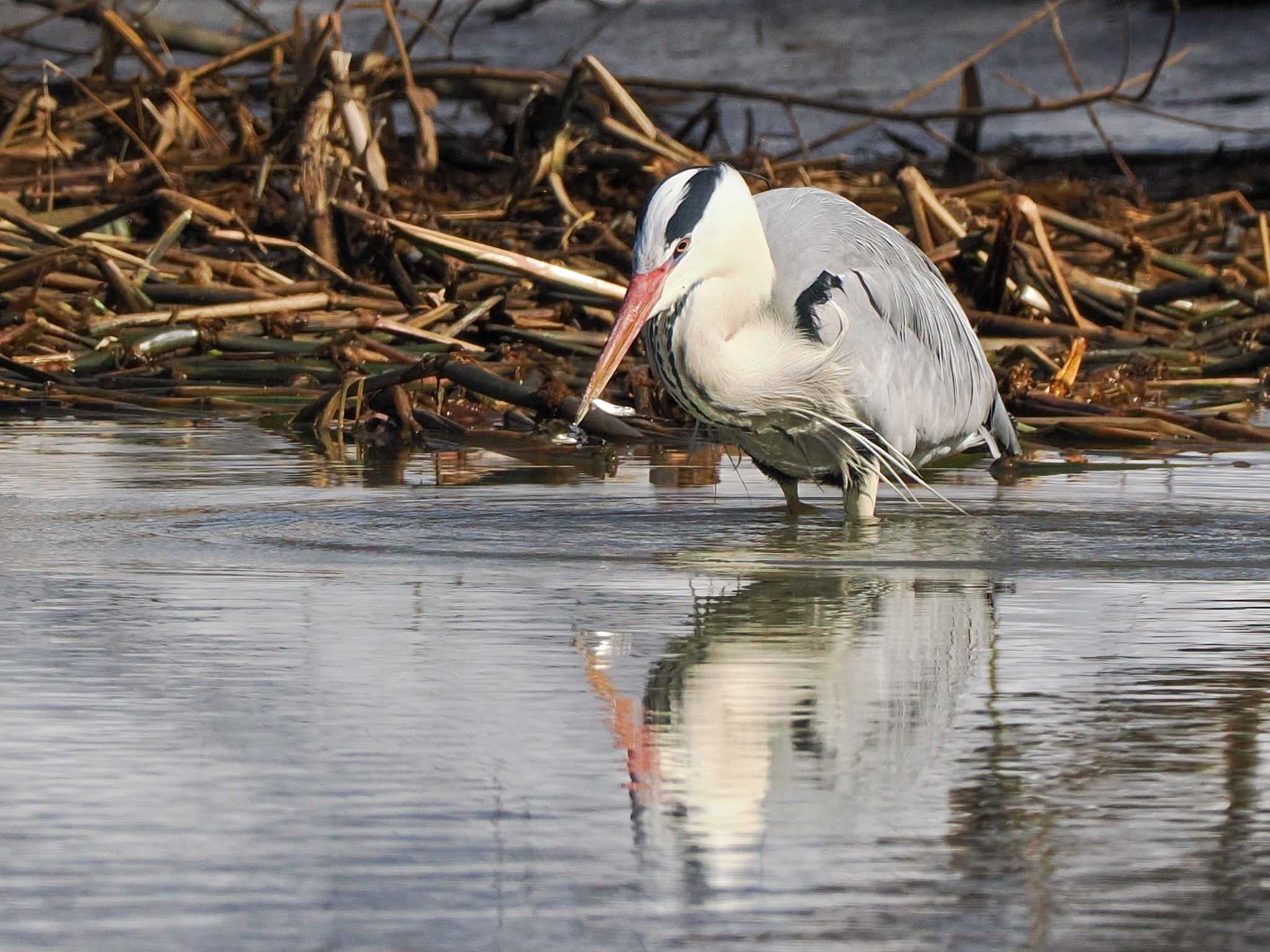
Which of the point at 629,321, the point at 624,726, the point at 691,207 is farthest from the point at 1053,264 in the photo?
the point at 624,726

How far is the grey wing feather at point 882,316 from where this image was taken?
227 inches

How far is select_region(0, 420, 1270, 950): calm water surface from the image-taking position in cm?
261

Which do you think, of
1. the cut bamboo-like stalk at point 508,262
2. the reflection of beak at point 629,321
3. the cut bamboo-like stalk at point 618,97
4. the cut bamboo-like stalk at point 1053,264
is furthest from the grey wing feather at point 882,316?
the cut bamboo-like stalk at point 618,97

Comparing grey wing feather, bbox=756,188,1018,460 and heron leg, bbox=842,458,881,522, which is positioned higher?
grey wing feather, bbox=756,188,1018,460

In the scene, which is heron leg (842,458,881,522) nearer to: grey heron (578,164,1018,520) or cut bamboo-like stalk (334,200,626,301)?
grey heron (578,164,1018,520)

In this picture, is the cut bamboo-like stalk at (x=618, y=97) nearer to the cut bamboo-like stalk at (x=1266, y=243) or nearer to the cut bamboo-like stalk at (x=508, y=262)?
the cut bamboo-like stalk at (x=508, y=262)

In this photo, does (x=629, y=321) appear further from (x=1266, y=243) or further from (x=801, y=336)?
(x=1266, y=243)

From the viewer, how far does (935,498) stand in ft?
21.4

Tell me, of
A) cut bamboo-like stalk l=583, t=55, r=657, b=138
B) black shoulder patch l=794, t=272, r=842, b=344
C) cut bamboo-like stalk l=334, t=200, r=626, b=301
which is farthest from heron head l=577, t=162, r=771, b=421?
cut bamboo-like stalk l=583, t=55, r=657, b=138

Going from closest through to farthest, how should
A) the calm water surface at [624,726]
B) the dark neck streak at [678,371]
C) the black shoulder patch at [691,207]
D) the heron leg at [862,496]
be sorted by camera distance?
the calm water surface at [624,726] → the black shoulder patch at [691,207] → the dark neck streak at [678,371] → the heron leg at [862,496]

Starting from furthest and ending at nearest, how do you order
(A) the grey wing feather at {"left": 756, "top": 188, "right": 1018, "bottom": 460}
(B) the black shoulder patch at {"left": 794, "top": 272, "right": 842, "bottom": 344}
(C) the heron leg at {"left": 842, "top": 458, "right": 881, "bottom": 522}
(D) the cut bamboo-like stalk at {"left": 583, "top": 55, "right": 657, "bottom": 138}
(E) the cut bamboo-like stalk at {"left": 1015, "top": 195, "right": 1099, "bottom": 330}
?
(D) the cut bamboo-like stalk at {"left": 583, "top": 55, "right": 657, "bottom": 138}
(E) the cut bamboo-like stalk at {"left": 1015, "top": 195, "right": 1099, "bottom": 330}
(C) the heron leg at {"left": 842, "top": 458, "right": 881, "bottom": 522}
(A) the grey wing feather at {"left": 756, "top": 188, "right": 1018, "bottom": 460}
(B) the black shoulder patch at {"left": 794, "top": 272, "right": 842, "bottom": 344}

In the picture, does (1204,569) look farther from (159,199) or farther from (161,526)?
(159,199)

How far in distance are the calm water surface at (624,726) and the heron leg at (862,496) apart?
0.19 meters

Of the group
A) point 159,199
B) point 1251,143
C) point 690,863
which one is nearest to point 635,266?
point 690,863
